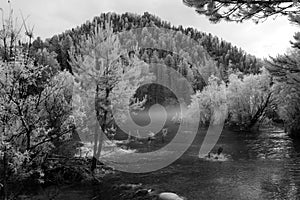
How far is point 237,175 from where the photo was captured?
1803cm

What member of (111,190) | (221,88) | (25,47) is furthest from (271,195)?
(221,88)

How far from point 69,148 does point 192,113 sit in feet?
98.9

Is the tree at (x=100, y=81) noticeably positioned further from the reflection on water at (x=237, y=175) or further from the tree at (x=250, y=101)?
the tree at (x=250, y=101)

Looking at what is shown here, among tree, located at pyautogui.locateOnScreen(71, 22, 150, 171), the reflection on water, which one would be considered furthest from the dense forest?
the reflection on water

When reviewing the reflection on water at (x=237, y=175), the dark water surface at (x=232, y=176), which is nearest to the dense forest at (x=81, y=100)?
the dark water surface at (x=232, y=176)

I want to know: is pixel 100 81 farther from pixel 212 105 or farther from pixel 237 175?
pixel 212 105

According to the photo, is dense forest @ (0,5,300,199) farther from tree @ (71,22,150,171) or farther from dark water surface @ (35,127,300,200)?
dark water surface @ (35,127,300,200)

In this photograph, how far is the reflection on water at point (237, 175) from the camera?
1488cm

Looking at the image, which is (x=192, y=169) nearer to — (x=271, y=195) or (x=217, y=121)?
(x=271, y=195)

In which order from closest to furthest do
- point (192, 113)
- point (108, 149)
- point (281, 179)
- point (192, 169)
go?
point (281, 179) < point (192, 169) < point (108, 149) < point (192, 113)

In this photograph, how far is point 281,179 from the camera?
1677 cm

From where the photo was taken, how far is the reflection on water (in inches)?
586

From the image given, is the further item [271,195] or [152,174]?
[152,174]

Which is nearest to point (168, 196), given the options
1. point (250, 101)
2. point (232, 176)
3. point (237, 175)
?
point (232, 176)
